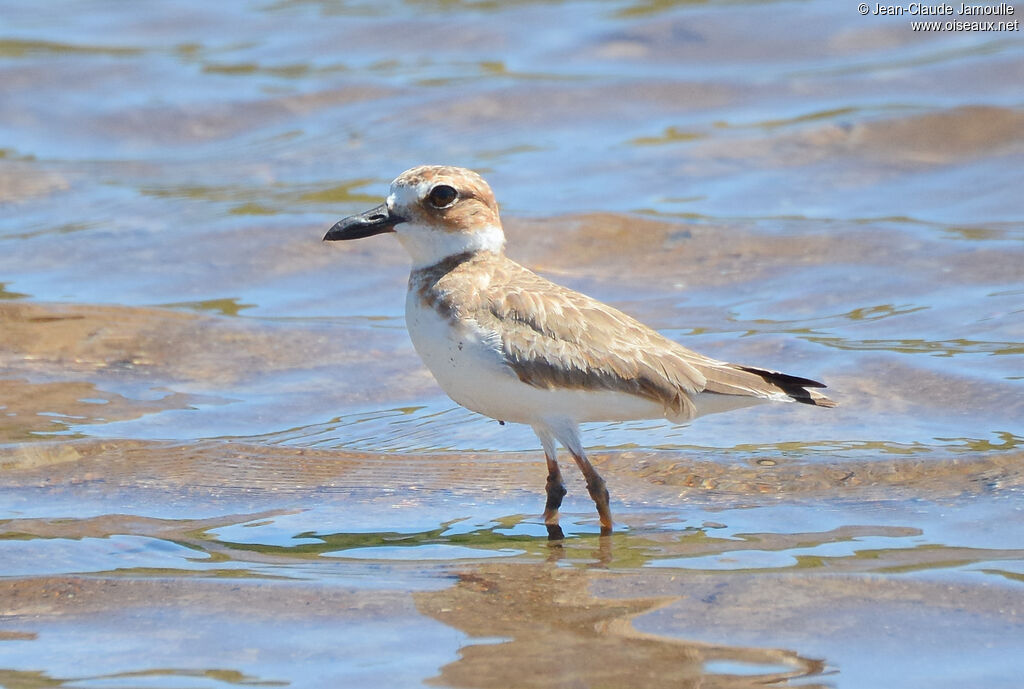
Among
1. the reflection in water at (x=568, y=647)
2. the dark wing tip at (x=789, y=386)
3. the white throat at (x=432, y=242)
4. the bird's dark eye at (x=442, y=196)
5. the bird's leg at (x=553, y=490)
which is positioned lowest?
the reflection in water at (x=568, y=647)

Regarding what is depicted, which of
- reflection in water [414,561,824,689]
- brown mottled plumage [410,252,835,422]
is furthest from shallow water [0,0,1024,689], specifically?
brown mottled plumage [410,252,835,422]

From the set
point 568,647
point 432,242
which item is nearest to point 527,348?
point 432,242

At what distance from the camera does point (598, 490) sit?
704 cm

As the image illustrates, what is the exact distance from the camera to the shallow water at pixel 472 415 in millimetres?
5820

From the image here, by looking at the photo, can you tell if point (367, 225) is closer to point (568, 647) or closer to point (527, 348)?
point (527, 348)

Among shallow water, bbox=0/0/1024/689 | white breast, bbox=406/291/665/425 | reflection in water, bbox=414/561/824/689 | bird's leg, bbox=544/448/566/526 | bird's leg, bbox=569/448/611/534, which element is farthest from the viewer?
bird's leg, bbox=544/448/566/526

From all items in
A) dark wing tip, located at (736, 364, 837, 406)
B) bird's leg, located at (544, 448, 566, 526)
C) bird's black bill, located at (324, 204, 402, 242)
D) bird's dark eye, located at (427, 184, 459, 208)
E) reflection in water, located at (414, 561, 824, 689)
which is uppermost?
bird's dark eye, located at (427, 184, 459, 208)

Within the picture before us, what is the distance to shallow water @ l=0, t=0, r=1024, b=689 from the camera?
229 inches

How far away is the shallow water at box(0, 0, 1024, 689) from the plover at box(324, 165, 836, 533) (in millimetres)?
591

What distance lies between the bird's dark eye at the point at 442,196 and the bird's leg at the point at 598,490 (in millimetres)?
1428

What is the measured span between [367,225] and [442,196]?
42 cm

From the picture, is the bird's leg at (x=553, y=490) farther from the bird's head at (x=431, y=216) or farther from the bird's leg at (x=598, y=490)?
the bird's head at (x=431, y=216)

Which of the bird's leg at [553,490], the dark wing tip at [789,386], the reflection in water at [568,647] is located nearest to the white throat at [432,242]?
the bird's leg at [553,490]

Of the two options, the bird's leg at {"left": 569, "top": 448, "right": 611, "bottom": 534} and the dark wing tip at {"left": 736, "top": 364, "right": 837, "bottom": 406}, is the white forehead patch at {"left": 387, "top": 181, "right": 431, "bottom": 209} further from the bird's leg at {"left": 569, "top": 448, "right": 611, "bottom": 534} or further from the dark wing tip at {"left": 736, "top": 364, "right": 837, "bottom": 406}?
the dark wing tip at {"left": 736, "top": 364, "right": 837, "bottom": 406}
